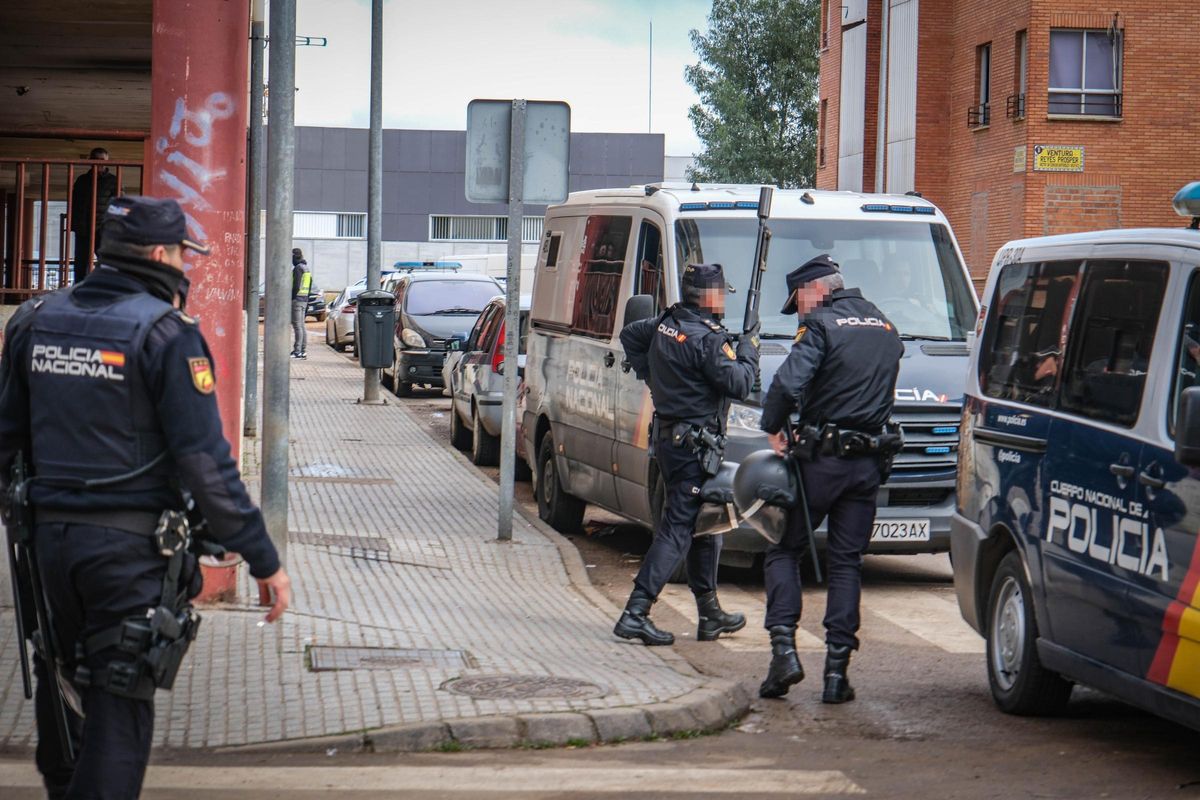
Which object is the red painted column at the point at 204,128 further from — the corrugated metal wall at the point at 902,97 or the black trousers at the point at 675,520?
the corrugated metal wall at the point at 902,97

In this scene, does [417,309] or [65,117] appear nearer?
[65,117]

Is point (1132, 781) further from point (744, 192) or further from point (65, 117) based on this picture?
point (65, 117)

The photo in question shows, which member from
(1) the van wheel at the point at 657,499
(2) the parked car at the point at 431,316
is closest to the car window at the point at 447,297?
(2) the parked car at the point at 431,316

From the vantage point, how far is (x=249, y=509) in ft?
14.7

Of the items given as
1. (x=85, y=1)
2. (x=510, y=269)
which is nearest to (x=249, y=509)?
(x=510, y=269)

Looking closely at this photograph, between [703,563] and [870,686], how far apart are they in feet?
4.16

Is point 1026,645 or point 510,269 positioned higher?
point 510,269

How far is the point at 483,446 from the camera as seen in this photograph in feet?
58.7

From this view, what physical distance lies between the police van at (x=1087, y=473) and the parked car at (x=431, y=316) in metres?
18.6

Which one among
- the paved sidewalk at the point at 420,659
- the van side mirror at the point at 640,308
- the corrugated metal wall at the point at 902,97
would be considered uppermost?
the corrugated metal wall at the point at 902,97

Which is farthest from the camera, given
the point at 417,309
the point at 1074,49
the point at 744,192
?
the point at 1074,49

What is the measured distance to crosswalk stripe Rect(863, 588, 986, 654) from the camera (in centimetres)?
908

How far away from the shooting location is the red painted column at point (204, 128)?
8.48 metres

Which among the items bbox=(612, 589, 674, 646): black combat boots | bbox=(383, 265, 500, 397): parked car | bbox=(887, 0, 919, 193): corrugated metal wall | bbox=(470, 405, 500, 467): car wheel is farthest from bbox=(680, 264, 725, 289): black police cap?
bbox=(887, 0, 919, 193): corrugated metal wall
